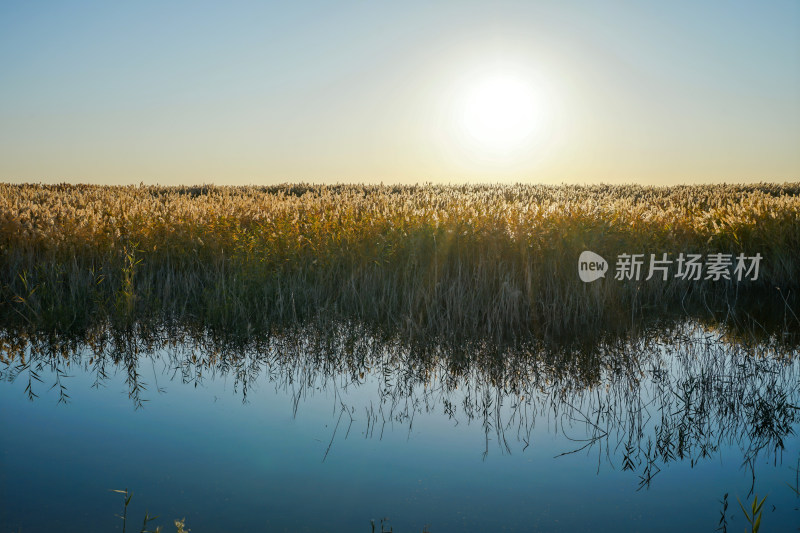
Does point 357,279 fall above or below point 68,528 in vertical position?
above

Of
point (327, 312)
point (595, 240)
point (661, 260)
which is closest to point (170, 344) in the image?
point (327, 312)

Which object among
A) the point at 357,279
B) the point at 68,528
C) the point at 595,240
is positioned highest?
the point at 595,240

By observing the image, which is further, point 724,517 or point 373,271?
point 373,271

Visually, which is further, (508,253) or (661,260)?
(661,260)

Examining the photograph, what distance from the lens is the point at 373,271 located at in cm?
981

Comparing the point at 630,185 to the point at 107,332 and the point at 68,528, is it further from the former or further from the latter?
the point at 68,528

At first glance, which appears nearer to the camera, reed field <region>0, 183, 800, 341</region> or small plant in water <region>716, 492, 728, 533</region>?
small plant in water <region>716, 492, 728, 533</region>

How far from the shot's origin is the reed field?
871cm

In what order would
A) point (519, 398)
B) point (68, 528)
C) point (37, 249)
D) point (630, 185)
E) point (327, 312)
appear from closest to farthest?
1. point (68, 528)
2. point (519, 398)
3. point (327, 312)
4. point (37, 249)
5. point (630, 185)

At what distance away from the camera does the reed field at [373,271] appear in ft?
28.6

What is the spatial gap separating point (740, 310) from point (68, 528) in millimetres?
10066

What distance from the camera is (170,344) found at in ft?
24.7

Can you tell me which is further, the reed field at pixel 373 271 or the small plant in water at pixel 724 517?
the reed field at pixel 373 271

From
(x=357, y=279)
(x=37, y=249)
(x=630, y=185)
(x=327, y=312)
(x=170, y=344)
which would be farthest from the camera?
(x=630, y=185)
